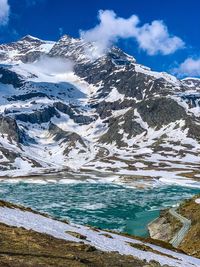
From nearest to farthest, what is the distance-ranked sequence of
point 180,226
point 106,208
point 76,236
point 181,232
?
point 76,236, point 181,232, point 180,226, point 106,208

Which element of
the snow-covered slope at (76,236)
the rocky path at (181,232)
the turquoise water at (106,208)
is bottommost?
the turquoise water at (106,208)

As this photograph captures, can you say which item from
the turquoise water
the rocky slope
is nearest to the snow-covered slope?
the rocky slope

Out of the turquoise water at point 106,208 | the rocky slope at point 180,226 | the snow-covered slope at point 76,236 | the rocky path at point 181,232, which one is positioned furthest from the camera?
the turquoise water at point 106,208

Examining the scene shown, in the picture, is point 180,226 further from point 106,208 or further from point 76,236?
point 76,236

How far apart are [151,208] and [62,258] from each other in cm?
13437

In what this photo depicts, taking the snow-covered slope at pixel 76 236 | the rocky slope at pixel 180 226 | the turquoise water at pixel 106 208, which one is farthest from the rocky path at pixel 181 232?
the snow-covered slope at pixel 76 236

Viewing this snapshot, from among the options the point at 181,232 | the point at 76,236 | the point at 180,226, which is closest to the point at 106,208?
the point at 180,226

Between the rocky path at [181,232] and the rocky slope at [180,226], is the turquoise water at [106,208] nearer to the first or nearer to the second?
the rocky slope at [180,226]

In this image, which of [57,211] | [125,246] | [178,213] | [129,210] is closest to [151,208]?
[129,210]

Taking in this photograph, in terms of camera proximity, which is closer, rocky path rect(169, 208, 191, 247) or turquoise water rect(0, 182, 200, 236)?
rocky path rect(169, 208, 191, 247)

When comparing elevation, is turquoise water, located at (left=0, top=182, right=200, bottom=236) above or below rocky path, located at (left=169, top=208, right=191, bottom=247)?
below

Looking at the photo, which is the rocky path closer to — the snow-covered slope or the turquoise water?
the turquoise water

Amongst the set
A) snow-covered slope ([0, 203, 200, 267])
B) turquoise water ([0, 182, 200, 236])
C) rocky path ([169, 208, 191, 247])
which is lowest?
turquoise water ([0, 182, 200, 236])

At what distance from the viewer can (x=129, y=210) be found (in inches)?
6073
